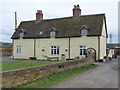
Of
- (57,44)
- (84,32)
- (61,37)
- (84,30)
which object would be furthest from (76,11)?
(57,44)

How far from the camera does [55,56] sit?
105 feet

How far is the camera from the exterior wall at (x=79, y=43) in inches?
1141

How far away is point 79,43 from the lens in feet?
98.7

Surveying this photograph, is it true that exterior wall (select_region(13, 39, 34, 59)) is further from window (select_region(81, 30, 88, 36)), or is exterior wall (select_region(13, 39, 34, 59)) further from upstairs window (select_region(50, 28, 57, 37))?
window (select_region(81, 30, 88, 36))

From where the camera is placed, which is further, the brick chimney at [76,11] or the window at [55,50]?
the brick chimney at [76,11]

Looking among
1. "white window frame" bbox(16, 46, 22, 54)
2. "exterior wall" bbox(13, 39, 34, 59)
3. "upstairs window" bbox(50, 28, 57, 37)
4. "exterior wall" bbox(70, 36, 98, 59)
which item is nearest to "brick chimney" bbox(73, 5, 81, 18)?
"upstairs window" bbox(50, 28, 57, 37)

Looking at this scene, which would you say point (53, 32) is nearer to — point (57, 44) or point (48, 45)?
point (57, 44)

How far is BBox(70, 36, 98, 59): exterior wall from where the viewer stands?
29.0 metres

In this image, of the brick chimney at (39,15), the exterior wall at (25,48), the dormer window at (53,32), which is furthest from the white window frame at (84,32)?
the brick chimney at (39,15)

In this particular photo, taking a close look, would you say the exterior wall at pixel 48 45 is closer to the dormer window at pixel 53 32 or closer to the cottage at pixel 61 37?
the cottage at pixel 61 37

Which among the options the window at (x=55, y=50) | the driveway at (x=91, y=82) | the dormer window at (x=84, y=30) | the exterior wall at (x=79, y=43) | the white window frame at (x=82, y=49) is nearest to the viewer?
the driveway at (x=91, y=82)

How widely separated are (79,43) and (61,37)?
3.54 meters

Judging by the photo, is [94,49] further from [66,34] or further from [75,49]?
[66,34]

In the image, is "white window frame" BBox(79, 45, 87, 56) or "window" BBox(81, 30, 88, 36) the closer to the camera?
"window" BBox(81, 30, 88, 36)
